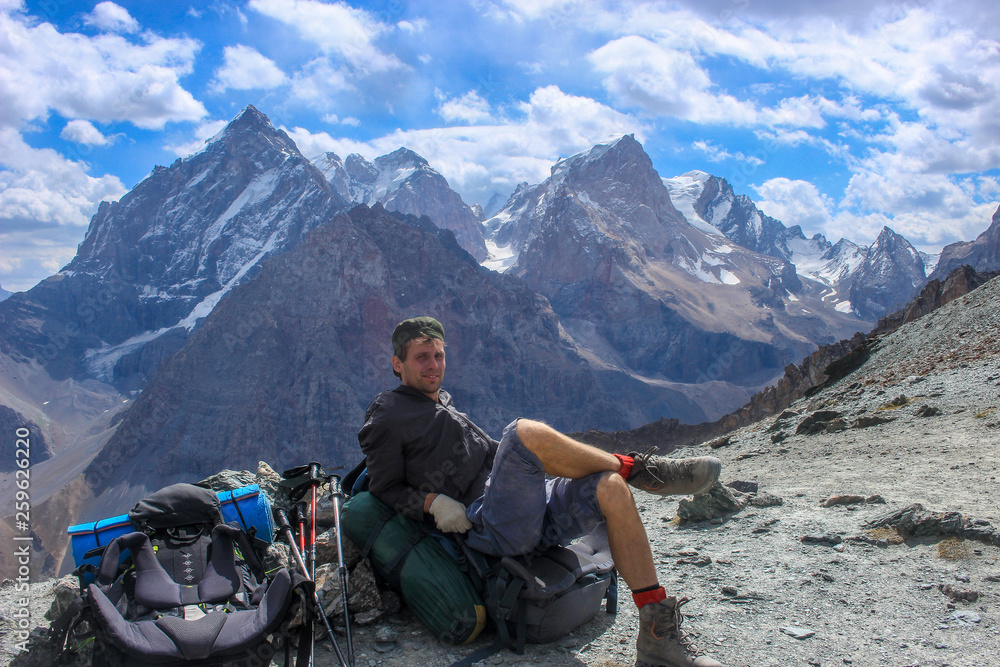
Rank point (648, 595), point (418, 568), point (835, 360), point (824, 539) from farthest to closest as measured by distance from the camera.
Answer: point (835, 360) < point (824, 539) < point (418, 568) < point (648, 595)

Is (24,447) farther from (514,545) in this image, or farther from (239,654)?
(514,545)

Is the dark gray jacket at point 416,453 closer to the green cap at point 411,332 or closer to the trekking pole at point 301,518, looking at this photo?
the green cap at point 411,332

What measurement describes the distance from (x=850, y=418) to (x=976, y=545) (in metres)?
10.4

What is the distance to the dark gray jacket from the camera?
449 cm

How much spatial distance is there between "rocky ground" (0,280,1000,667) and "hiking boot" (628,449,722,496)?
1014 mm

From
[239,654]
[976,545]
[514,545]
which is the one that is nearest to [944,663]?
[976,545]

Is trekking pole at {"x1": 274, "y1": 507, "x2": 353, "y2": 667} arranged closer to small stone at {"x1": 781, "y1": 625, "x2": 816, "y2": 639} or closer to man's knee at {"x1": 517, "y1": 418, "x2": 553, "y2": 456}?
man's knee at {"x1": 517, "y1": 418, "x2": 553, "y2": 456}

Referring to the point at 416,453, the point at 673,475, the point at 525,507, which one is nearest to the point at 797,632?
the point at 673,475

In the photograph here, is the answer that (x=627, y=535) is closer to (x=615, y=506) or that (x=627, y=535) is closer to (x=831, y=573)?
(x=615, y=506)

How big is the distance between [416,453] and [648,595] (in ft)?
6.40

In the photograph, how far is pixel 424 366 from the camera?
474 cm

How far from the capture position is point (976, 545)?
15.5ft

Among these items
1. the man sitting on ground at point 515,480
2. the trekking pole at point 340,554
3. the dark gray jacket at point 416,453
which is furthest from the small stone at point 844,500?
the trekking pole at point 340,554

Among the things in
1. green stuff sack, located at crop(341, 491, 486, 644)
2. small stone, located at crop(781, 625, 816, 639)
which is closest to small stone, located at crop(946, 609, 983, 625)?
small stone, located at crop(781, 625, 816, 639)
